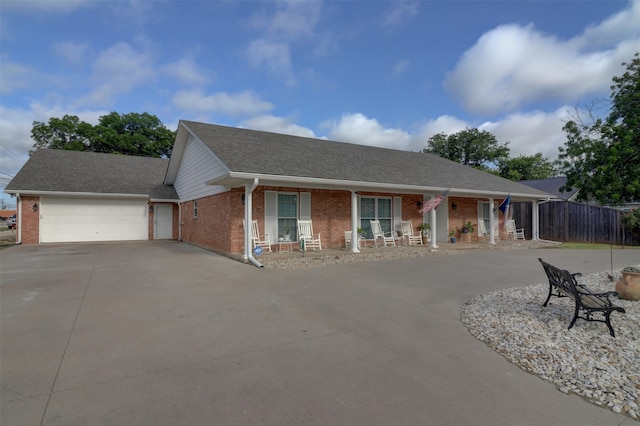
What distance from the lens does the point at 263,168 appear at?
10.5 m

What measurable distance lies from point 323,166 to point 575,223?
1515cm

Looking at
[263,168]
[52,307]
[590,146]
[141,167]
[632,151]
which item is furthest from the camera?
[141,167]

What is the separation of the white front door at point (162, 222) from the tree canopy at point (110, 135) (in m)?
20.9

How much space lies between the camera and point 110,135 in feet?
114

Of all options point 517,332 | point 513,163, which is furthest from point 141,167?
point 513,163

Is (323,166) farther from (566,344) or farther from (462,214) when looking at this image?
(566,344)

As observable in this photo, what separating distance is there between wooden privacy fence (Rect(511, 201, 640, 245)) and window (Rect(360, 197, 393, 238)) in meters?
10.6

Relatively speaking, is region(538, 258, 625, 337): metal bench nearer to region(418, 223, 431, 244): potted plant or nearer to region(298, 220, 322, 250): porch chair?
region(298, 220, 322, 250): porch chair

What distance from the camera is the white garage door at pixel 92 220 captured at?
17.0 meters

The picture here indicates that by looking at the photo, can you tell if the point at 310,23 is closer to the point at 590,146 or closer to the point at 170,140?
the point at 590,146

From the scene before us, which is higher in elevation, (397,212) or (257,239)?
(397,212)

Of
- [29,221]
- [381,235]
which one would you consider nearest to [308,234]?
[381,235]

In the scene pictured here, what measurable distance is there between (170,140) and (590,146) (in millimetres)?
38816

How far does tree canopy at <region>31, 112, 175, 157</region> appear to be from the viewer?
33688 millimetres
